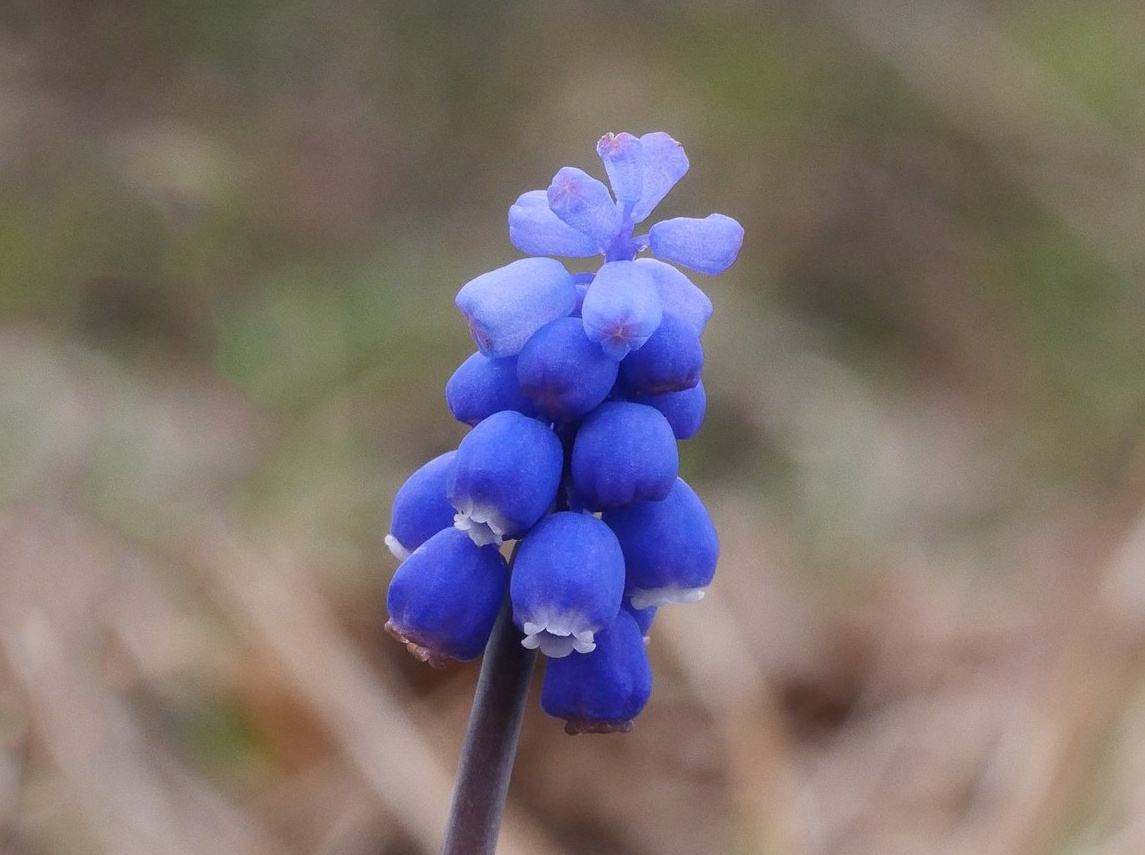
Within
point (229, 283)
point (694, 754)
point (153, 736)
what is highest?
point (229, 283)

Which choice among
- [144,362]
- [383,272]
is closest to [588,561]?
[144,362]

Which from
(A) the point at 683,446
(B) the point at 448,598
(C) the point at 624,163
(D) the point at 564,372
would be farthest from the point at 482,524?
(A) the point at 683,446

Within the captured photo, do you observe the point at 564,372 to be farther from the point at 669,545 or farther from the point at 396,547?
the point at 396,547

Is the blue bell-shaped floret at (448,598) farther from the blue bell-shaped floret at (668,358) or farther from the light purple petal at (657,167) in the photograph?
the light purple petal at (657,167)

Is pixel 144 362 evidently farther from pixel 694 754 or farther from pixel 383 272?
pixel 694 754

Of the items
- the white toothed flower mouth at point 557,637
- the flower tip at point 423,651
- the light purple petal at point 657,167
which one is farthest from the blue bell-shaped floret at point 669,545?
the light purple petal at point 657,167

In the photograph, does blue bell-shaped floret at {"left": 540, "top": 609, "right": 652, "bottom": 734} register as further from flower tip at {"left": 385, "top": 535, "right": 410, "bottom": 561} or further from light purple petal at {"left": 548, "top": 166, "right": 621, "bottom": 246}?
light purple petal at {"left": 548, "top": 166, "right": 621, "bottom": 246}

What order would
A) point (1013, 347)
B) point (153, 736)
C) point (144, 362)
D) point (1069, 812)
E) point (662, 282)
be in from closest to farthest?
point (662, 282) < point (1069, 812) < point (153, 736) < point (144, 362) < point (1013, 347)
